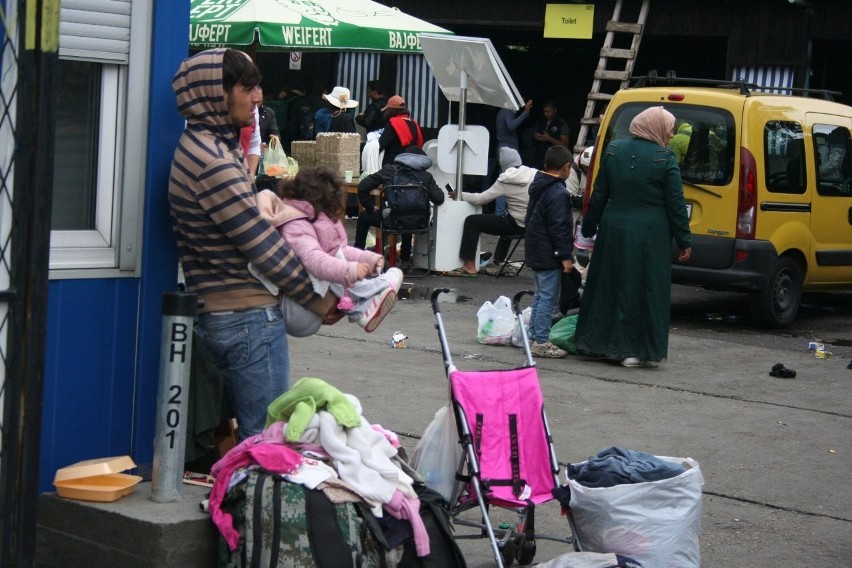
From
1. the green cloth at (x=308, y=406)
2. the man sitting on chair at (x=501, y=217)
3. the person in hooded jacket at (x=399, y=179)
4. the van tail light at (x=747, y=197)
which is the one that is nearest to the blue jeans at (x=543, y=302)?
the van tail light at (x=747, y=197)

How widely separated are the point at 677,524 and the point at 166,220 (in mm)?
2237

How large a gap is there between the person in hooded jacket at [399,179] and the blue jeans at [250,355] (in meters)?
8.29

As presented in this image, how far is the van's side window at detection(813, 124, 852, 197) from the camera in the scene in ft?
37.8

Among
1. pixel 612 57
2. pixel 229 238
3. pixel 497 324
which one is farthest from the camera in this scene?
pixel 612 57

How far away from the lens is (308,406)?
14.5 ft

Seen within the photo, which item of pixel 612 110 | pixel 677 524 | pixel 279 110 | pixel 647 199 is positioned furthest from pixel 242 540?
pixel 279 110

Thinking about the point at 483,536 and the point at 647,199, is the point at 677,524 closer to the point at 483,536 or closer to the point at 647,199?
the point at 483,536

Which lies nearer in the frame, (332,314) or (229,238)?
(229,238)

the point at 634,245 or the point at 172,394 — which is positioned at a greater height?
the point at 634,245

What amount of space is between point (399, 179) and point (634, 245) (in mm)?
4323

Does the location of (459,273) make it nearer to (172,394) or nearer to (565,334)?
(565,334)

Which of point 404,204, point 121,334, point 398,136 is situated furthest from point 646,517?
point 398,136

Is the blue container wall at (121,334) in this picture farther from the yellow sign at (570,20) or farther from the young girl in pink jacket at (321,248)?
the yellow sign at (570,20)

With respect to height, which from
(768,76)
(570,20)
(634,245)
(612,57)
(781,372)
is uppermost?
(570,20)
